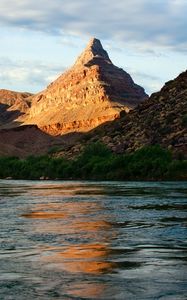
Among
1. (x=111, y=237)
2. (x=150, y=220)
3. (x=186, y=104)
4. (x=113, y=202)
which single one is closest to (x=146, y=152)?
(x=186, y=104)

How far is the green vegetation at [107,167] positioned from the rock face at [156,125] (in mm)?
4794

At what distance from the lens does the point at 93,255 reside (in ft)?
50.9

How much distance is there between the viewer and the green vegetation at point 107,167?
8052cm

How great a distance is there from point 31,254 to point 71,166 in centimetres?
7898

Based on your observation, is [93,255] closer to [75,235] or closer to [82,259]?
[82,259]

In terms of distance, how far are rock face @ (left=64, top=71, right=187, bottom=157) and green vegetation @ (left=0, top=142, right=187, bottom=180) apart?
479 centimetres

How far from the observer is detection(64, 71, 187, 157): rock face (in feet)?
320

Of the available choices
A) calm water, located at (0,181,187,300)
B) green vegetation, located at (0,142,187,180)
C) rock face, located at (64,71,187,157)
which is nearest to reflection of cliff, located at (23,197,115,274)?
calm water, located at (0,181,187,300)

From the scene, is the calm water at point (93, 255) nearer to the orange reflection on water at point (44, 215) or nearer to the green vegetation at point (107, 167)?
the orange reflection on water at point (44, 215)

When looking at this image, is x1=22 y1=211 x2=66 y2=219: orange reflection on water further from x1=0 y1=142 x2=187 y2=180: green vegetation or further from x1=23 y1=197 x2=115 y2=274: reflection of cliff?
x1=0 y1=142 x2=187 y2=180: green vegetation

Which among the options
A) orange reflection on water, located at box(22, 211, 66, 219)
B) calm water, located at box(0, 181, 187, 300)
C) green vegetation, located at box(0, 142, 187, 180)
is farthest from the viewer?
green vegetation, located at box(0, 142, 187, 180)

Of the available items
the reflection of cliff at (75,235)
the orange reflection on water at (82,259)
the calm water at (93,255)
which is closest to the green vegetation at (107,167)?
the reflection of cliff at (75,235)

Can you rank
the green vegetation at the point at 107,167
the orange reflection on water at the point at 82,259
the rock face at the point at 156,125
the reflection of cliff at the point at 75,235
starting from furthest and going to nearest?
the rock face at the point at 156,125, the green vegetation at the point at 107,167, the reflection of cliff at the point at 75,235, the orange reflection on water at the point at 82,259

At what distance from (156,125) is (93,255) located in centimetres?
8800
